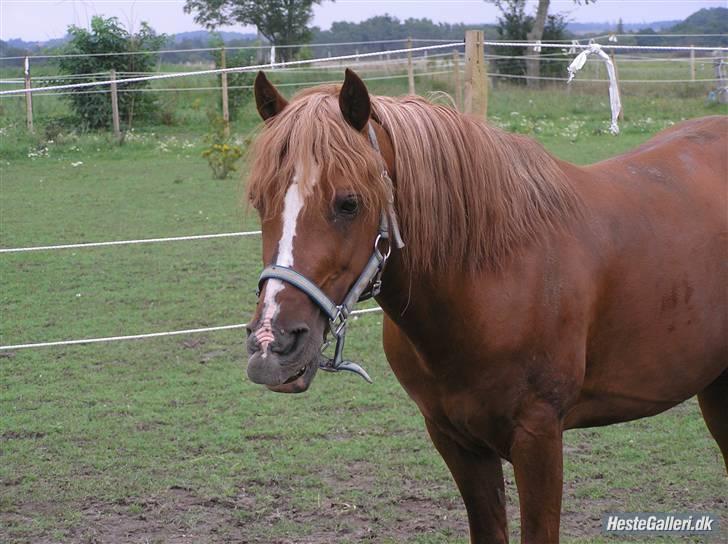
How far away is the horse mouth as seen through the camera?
1993 millimetres

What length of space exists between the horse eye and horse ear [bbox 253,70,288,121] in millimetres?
413

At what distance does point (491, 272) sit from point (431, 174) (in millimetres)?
340

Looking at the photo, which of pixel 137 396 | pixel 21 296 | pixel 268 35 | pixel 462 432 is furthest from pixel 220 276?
pixel 268 35

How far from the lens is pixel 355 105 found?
7.00 ft

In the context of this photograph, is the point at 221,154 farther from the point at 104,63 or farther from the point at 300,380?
the point at 300,380

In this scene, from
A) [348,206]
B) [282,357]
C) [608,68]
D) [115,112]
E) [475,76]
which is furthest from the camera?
[115,112]

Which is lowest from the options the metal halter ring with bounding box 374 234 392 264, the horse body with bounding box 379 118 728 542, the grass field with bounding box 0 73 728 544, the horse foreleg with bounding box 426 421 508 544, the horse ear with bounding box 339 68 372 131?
the grass field with bounding box 0 73 728 544

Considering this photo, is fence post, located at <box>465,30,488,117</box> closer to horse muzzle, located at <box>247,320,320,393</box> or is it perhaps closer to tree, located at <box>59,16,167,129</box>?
horse muzzle, located at <box>247,320,320,393</box>

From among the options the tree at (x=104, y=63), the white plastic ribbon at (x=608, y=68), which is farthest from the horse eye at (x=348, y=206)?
the tree at (x=104, y=63)

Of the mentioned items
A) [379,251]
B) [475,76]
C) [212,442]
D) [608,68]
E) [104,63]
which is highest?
[104,63]

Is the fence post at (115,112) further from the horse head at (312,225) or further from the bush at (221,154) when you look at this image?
the horse head at (312,225)

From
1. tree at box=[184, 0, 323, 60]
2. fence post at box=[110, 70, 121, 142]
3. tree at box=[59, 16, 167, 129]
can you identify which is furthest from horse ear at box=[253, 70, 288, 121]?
tree at box=[184, 0, 323, 60]

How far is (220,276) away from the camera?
820 cm

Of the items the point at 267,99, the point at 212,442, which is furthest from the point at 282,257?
the point at 212,442
